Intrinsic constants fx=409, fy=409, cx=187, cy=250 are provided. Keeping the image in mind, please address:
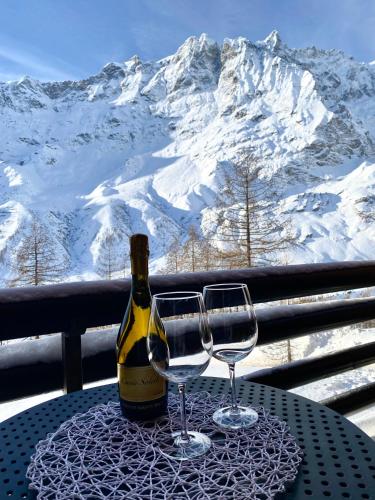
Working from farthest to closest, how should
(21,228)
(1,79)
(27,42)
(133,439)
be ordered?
(1,79) < (21,228) < (27,42) < (133,439)

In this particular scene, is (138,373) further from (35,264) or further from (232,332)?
(35,264)

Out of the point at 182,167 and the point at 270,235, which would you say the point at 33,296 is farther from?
the point at 182,167

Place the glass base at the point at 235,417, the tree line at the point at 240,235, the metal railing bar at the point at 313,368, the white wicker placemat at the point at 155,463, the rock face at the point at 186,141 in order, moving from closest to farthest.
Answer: the white wicker placemat at the point at 155,463, the glass base at the point at 235,417, the metal railing bar at the point at 313,368, the tree line at the point at 240,235, the rock face at the point at 186,141

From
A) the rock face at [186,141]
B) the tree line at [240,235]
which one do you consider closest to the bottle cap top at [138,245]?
the tree line at [240,235]

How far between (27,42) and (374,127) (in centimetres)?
7130

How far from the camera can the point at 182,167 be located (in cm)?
6750

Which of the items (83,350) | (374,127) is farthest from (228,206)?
(374,127)

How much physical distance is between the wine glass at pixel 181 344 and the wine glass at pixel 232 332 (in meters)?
0.04

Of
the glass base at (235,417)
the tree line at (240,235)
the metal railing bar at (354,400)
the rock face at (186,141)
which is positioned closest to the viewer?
the glass base at (235,417)

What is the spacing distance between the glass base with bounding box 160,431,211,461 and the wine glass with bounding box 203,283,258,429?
6 cm

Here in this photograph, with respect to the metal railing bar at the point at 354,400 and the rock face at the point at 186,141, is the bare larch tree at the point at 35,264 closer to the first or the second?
the metal railing bar at the point at 354,400

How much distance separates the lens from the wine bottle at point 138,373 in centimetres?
56

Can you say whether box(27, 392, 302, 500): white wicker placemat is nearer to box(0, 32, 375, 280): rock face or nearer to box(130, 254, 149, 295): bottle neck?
box(130, 254, 149, 295): bottle neck

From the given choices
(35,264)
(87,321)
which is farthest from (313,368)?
(35,264)
